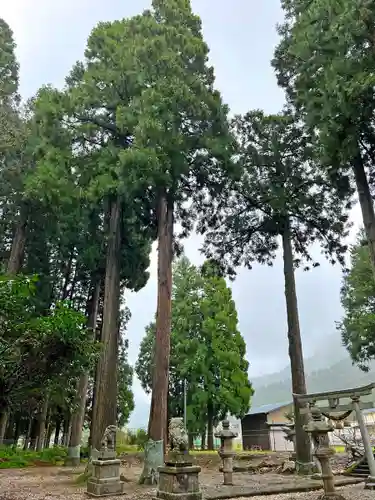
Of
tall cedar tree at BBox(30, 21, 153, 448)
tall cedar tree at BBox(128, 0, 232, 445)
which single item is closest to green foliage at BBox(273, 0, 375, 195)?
tall cedar tree at BBox(128, 0, 232, 445)

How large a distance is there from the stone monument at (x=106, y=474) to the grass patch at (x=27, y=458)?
7860mm

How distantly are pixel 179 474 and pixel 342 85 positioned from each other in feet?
25.7

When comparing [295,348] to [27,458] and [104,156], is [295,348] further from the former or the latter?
[27,458]

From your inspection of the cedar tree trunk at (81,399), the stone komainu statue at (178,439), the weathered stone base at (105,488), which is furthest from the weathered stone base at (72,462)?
the stone komainu statue at (178,439)

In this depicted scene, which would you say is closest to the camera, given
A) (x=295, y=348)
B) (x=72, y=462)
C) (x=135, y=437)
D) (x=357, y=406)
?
(x=357, y=406)

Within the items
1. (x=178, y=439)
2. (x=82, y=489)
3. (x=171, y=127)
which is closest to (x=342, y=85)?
(x=171, y=127)

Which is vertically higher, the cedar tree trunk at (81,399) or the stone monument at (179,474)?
the cedar tree trunk at (81,399)

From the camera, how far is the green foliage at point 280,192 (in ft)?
41.2

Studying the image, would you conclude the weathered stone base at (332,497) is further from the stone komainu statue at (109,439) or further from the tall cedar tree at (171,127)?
the stone komainu statue at (109,439)

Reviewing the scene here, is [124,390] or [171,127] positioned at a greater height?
[171,127]

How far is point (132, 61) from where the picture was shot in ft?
35.9

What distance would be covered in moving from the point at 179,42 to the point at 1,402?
1000 cm

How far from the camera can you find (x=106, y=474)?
769 centimetres

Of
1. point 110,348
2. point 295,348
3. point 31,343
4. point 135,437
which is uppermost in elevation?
point 295,348
